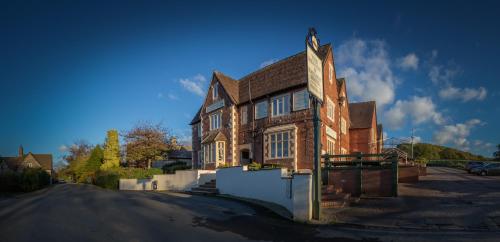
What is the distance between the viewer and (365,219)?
35.6ft

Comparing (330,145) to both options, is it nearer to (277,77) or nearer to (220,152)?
(277,77)

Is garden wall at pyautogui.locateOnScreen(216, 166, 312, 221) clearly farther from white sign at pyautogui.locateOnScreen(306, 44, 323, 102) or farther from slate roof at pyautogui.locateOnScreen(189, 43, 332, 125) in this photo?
slate roof at pyautogui.locateOnScreen(189, 43, 332, 125)

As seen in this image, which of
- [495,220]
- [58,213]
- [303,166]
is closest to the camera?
[495,220]

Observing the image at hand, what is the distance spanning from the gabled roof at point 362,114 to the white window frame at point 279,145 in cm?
1508

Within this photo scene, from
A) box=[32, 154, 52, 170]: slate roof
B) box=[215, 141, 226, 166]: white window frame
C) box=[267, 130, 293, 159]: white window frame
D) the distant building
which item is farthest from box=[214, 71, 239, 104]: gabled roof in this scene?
box=[32, 154, 52, 170]: slate roof

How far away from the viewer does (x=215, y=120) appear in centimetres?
3109

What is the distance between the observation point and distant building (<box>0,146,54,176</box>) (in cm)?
7556

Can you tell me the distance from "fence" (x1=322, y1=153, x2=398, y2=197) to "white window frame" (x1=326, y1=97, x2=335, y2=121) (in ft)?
29.4

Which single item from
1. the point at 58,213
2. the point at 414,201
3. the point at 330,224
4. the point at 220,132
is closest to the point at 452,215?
the point at 414,201

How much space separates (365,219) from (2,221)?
12.6m

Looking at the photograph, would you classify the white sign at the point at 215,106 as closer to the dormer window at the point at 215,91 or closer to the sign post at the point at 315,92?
the dormer window at the point at 215,91

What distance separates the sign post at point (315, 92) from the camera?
1098 centimetres

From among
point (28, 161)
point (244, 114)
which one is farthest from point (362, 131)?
point (28, 161)

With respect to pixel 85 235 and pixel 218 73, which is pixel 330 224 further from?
pixel 218 73
